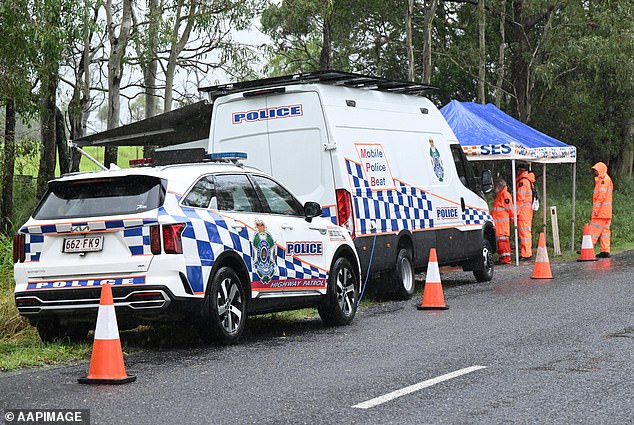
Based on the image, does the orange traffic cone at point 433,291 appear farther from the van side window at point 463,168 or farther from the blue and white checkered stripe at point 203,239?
the van side window at point 463,168

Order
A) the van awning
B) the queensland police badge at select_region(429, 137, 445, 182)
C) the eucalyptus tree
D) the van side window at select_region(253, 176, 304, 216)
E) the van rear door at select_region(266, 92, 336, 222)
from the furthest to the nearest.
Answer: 1. the van awning
2. the eucalyptus tree
3. the queensland police badge at select_region(429, 137, 445, 182)
4. the van rear door at select_region(266, 92, 336, 222)
5. the van side window at select_region(253, 176, 304, 216)

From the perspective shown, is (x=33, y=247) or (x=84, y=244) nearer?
(x=84, y=244)

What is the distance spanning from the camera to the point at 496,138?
20688 mm

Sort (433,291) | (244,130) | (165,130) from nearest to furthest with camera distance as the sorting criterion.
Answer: (433,291), (244,130), (165,130)

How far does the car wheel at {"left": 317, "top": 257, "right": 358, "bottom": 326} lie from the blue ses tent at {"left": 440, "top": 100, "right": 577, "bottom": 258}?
8.42m

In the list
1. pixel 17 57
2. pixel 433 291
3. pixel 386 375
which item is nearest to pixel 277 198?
pixel 433 291

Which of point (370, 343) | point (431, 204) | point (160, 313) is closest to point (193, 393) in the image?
point (160, 313)

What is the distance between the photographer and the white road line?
→ 697 centimetres

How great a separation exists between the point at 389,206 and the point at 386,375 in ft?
20.2

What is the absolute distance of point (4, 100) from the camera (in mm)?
19156

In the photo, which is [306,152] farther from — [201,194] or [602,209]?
[602,209]

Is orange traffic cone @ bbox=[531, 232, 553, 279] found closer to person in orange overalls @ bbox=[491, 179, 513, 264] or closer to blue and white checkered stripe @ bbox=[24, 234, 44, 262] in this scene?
person in orange overalls @ bbox=[491, 179, 513, 264]

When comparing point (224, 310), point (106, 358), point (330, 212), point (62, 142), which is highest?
point (62, 142)

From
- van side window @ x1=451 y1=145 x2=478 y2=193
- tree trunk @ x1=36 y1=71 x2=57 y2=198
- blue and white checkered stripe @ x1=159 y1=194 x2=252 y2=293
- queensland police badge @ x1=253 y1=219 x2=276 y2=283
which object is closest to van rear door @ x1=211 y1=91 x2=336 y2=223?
queensland police badge @ x1=253 y1=219 x2=276 y2=283
